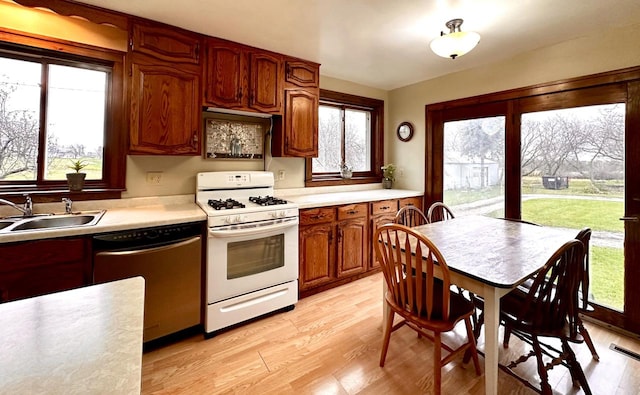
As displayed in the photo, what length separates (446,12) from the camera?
207 centimetres

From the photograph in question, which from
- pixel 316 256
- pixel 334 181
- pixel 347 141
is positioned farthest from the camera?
pixel 347 141

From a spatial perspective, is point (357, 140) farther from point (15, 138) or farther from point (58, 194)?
point (15, 138)

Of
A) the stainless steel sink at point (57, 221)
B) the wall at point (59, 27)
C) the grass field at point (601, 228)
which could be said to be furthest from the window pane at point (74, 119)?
the grass field at point (601, 228)

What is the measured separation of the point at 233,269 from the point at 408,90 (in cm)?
321

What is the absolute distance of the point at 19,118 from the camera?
6.70 ft

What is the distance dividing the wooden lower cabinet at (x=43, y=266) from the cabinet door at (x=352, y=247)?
2034 millimetres

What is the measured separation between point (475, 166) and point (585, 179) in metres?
0.98

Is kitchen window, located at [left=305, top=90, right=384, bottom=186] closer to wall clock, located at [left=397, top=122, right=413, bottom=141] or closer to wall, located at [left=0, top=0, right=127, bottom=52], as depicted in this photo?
wall clock, located at [left=397, top=122, right=413, bottom=141]

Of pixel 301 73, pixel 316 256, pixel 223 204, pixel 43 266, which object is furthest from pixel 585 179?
pixel 43 266

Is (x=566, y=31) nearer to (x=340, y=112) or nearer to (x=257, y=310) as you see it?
(x=340, y=112)

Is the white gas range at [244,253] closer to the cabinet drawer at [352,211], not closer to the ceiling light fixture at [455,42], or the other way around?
the cabinet drawer at [352,211]

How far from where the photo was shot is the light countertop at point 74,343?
1.68ft

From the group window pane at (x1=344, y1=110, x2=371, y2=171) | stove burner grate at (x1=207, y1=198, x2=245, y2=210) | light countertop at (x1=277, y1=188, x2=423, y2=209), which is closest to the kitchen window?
window pane at (x1=344, y1=110, x2=371, y2=171)

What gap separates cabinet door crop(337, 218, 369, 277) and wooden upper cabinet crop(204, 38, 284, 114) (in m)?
1.38
